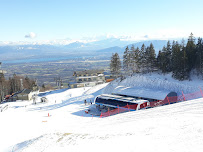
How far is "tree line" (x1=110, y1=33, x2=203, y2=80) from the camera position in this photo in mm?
36562

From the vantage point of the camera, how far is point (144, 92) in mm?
35281

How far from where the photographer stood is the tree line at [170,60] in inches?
1439

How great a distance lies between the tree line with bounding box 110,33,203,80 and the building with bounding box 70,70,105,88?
13.1 meters

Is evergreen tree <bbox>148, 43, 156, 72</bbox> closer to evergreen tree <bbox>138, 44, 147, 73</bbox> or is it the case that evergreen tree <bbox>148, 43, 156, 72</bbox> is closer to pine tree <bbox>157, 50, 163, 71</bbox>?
pine tree <bbox>157, 50, 163, 71</bbox>

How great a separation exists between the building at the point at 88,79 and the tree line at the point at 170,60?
42.9 feet

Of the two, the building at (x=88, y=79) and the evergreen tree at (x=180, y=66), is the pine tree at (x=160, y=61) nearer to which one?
the evergreen tree at (x=180, y=66)

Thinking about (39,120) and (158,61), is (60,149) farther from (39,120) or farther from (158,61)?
(158,61)

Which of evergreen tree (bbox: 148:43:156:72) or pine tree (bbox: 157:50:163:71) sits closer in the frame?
pine tree (bbox: 157:50:163:71)

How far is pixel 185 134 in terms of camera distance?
13.3m

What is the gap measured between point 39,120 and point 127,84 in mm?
23256

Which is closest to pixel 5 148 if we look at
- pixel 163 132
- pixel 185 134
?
pixel 163 132

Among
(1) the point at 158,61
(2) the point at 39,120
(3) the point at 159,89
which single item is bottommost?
(2) the point at 39,120

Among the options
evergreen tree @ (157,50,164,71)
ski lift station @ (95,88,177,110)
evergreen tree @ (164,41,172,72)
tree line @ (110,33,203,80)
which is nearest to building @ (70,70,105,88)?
tree line @ (110,33,203,80)

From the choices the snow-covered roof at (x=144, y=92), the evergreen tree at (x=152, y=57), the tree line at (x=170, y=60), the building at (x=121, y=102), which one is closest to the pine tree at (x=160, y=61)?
the tree line at (x=170, y=60)
